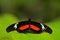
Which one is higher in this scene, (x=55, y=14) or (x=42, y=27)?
(x=55, y=14)

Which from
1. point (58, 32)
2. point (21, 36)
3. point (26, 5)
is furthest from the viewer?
point (26, 5)

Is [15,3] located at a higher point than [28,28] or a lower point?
higher

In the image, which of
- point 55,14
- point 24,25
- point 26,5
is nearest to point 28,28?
point 24,25

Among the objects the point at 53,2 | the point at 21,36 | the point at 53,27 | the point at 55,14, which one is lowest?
the point at 21,36

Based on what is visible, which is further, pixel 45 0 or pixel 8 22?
pixel 45 0

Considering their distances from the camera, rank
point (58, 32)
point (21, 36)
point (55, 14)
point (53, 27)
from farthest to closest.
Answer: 1. point (55, 14)
2. point (53, 27)
3. point (58, 32)
4. point (21, 36)

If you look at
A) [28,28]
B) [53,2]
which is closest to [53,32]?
[28,28]

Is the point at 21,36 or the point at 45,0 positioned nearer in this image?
the point at 21,36

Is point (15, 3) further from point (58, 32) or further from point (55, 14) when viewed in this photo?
point (58, 32)

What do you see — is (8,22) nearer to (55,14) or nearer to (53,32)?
(53,32)
